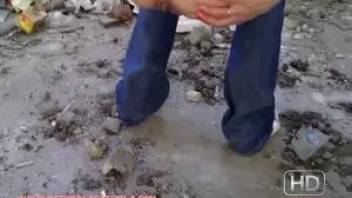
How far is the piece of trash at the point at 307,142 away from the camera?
5.25 ft

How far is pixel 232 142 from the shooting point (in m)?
1.61

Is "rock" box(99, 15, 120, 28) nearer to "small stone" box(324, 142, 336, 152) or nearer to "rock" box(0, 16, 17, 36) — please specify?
"rock" box(0, 16, 17, 36)

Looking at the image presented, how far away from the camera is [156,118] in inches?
67.3

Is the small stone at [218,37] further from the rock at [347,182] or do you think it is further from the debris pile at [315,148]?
the rock at [347,182]

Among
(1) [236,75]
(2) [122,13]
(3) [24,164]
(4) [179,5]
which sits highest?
(4) [179,5]

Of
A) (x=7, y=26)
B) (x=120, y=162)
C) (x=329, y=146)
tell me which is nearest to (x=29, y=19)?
(x=7, y=26)

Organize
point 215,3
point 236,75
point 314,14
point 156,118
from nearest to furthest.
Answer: point 215,3, point 236,75, point 156,118, point 314,14

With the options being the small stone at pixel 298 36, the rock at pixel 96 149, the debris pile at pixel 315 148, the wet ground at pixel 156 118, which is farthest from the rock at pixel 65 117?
the small stone at pixel 298 36

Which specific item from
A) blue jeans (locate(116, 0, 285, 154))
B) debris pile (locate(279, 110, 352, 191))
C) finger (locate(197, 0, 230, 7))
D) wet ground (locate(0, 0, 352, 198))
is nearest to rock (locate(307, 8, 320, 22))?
wet ground (locate(0, 0, 352, 198))

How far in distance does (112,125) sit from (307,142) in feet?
1.77

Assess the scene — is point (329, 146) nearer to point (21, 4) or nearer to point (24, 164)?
point (24, 164)

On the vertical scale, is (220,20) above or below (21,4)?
above

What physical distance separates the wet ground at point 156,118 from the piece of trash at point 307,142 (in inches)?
0.8

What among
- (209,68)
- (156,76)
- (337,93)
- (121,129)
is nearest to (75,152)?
(121,129)
